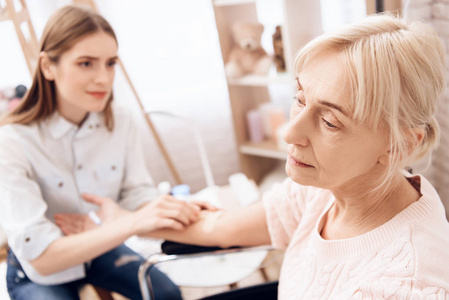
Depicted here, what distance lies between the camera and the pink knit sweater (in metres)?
0.64

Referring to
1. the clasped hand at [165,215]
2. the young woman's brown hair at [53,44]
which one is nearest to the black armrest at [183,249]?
the clasped hand at [165,215]

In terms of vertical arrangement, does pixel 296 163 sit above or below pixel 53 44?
below

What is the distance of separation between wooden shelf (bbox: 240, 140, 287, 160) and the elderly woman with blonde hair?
140cm

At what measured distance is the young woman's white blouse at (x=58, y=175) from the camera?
1.12m

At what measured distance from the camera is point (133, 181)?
4.89ft

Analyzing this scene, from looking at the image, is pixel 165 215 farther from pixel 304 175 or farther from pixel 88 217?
pixel 304 175

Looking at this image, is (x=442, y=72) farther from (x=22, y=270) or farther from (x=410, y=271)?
(x=22, y=270)

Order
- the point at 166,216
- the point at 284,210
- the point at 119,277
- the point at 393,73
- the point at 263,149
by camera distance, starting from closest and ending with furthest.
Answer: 1. the point at 393,73
2. the point at 284,210
3. the point at 166,216
4. the point at 119,277
5. the point at 263,149

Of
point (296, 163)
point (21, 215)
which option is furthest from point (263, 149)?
point (296, 163)

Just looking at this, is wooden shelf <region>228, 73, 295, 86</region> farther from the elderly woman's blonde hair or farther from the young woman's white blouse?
the elderly woman's blonde hair

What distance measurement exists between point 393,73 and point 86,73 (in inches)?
36.8

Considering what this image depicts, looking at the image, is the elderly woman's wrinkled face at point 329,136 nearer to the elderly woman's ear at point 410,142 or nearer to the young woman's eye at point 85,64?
the elderly woman's ear at point 410,142

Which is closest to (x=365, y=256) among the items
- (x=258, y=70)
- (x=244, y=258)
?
(x=244, y=258)

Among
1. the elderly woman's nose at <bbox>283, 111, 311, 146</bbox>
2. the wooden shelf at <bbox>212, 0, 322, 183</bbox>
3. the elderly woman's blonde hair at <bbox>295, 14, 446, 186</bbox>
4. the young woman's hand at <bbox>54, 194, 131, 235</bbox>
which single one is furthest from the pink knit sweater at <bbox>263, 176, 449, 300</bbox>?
the wooden shelf at <bbox>212, 0, 322, 183</bbox>
